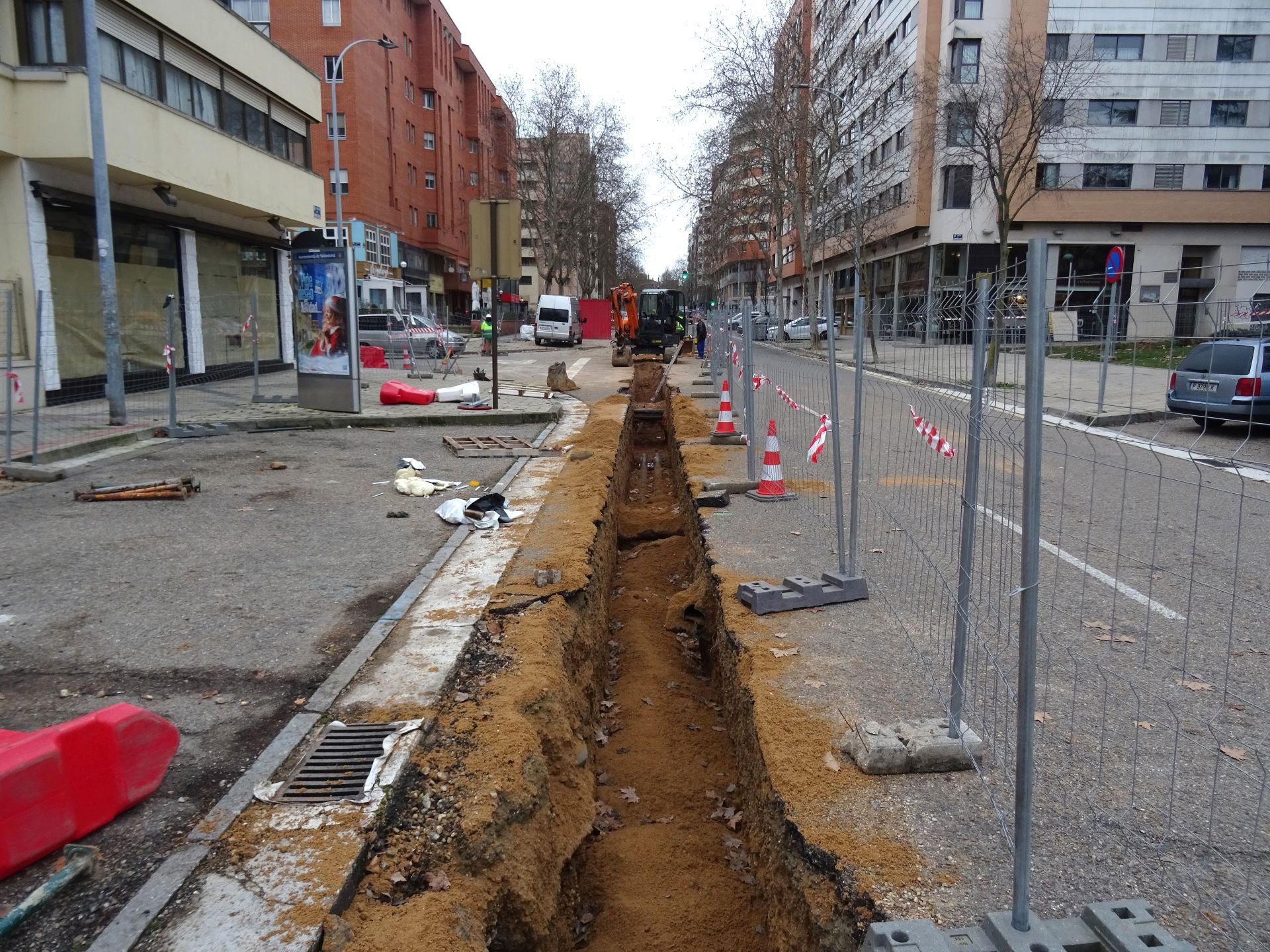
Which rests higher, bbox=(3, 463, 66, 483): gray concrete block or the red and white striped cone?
the red and white striped cone

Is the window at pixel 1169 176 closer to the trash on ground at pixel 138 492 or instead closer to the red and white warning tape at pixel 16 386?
the red and white warning tape at pixel 16 386

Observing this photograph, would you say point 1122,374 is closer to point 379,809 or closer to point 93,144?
point 379,809

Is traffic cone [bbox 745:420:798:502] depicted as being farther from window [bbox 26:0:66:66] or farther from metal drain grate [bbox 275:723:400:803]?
window [bbox 26:0:66:66]

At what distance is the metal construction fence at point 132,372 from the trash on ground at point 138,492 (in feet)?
6.06

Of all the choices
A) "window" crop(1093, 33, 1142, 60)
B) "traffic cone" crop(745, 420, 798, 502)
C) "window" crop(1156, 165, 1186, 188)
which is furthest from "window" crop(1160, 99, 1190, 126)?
"traffic cone" crop(745, 420, 798, 502)

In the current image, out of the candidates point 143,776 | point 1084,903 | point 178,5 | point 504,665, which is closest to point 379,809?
point 143,776

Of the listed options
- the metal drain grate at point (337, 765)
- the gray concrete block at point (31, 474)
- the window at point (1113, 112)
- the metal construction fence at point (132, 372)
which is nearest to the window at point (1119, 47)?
the window at point (1113, 112)

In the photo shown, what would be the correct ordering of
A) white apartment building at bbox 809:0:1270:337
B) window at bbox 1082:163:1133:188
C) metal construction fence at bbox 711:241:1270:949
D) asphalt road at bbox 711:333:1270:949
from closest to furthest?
1. metal construction fence at bbox 711:241:1270:949
2. asphalt road at bbox 711:333:1270:949
3. white apartment building at bbox 809:0:1270:337
4. window at bbox 1082:163:1133:188

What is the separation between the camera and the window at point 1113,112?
4153cm

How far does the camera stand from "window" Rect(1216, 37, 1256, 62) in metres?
40.9

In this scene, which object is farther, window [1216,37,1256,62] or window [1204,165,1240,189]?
window [1204,165,1240,189]

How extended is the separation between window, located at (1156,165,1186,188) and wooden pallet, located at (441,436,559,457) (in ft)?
139

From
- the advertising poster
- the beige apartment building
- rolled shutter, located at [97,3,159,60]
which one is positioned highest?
rolled shutter, located at [97,3,159,60]

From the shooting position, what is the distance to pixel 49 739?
108 inches
